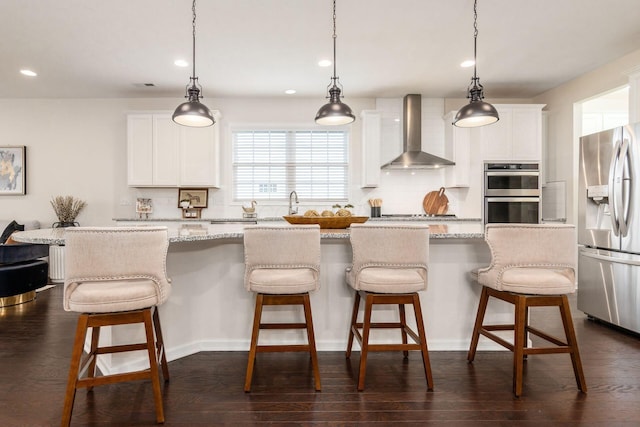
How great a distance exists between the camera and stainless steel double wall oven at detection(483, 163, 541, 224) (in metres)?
4.61

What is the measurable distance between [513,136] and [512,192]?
0.76 m

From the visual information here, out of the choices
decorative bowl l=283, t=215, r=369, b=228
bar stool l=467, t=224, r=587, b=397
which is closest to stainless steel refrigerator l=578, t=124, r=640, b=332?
bar stool l=467, t=224, r=587, b=397

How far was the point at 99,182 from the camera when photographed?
522 centimetres

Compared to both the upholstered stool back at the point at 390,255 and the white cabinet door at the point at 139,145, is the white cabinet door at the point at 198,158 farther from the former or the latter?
the upholstered stool back at the point at 390,255

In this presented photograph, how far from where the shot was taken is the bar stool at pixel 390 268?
2.01m

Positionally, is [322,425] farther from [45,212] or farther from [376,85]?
[45,212]

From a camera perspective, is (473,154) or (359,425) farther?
(473,154)

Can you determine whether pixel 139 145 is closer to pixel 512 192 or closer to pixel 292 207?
pixel 292 207

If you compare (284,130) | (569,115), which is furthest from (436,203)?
(284,130)

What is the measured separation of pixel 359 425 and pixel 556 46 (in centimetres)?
403

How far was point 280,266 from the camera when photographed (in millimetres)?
2012

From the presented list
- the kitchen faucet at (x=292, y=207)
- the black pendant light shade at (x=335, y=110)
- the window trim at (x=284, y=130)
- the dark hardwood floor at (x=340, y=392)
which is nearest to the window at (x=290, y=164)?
the window trim at (x=284, y=130)

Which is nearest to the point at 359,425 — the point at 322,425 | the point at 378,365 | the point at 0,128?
the point at 322,425

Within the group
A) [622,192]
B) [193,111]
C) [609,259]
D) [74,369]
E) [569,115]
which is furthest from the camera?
[569,115]
